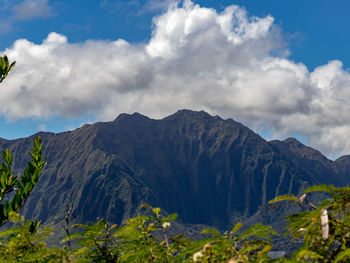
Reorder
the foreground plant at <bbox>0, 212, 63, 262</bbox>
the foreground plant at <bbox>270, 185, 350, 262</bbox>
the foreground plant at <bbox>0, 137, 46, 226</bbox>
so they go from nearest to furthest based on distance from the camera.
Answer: the foreground plant at <bbox>270, 185, 350, 262</bbox> → the foreground plant at <bbox>0, 212, 63, 262</bbox> → the foreground plant at <bbox>0, 137, 46, 226</bbox>

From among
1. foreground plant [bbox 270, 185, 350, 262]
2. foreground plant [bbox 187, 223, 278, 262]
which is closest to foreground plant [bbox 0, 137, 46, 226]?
foreground plant [bbox 187, 223, 278, 262]

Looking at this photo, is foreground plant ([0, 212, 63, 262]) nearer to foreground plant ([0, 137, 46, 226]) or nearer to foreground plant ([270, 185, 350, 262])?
foreground plant ([270, 185, 350, 262])

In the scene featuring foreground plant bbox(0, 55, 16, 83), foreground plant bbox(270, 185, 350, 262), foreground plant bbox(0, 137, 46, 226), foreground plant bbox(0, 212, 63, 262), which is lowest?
foreground plant bbox(0, 212, 63, 262)

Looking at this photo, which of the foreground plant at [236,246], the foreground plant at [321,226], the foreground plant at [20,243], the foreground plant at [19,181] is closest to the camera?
the foreground plant at [236,246]

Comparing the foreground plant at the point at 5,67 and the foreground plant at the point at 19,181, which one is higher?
the foreground plant at the point at 5,67

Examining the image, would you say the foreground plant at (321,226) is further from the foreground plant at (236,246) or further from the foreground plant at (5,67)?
the foreground plant at (5,67)

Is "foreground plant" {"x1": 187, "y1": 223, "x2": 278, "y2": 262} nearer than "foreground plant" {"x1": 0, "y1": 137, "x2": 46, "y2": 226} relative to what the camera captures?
Yes

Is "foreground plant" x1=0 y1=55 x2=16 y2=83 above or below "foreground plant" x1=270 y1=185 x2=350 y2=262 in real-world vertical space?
above

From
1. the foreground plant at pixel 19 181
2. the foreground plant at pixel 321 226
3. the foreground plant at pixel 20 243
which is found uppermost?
the foreground plant at pixel 19 181

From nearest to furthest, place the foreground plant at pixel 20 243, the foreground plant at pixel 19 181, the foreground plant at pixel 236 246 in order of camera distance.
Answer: the foreground plant at pixel 236 246 → the foreground plant at pixel 20 243 → the foreground plant at pixel 19 181

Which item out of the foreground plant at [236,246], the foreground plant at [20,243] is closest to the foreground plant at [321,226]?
the foreground plant at [236,246]

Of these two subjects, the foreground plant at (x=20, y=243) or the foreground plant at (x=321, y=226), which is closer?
the foreground plant at (x=321, y=226)

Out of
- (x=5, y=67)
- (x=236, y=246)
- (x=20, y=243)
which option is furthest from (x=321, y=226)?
(x=5, y=67)

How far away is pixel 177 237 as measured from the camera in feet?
16.6
